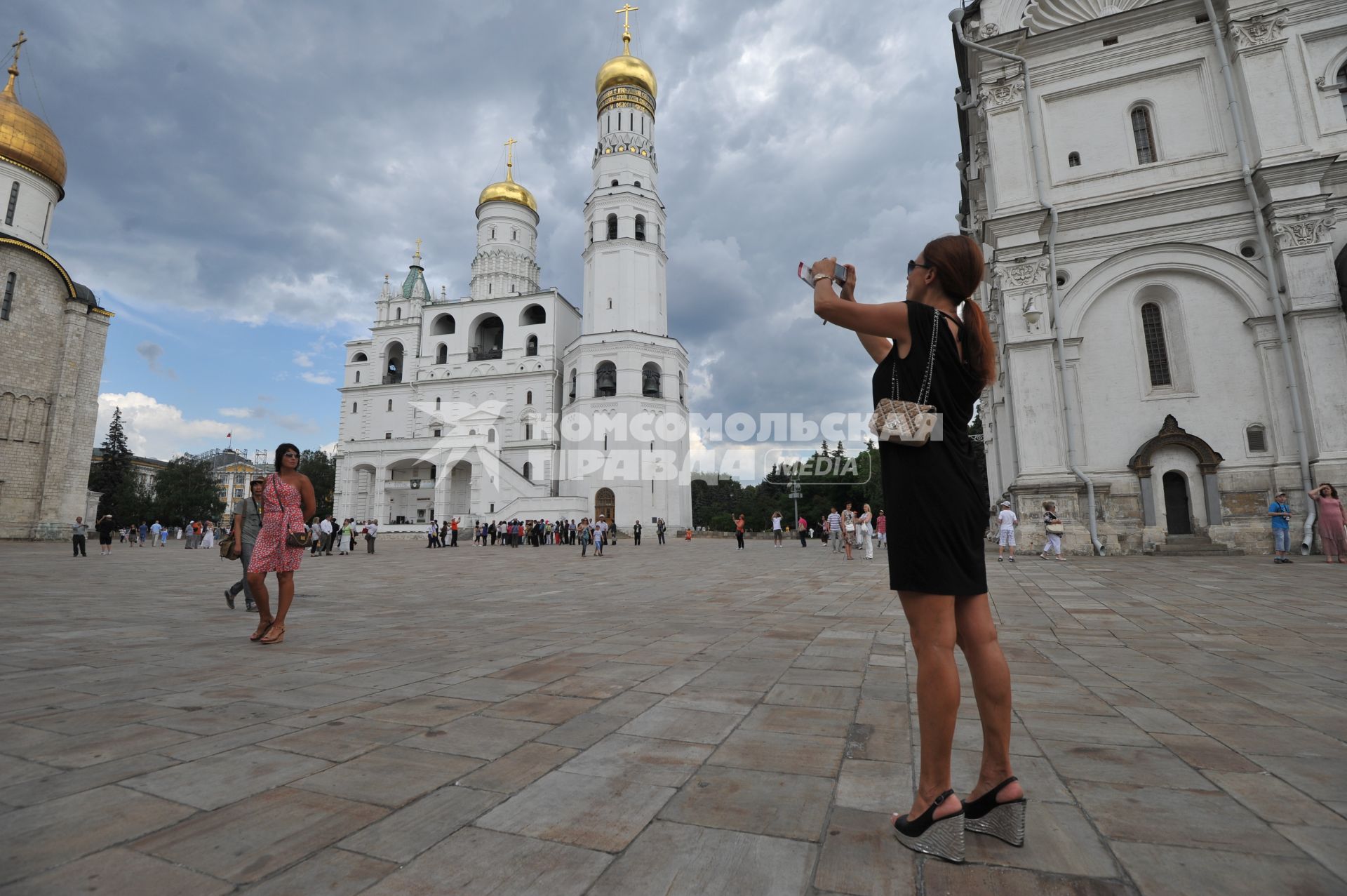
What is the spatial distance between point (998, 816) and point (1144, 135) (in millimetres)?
21621

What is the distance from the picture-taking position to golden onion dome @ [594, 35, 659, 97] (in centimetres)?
4322

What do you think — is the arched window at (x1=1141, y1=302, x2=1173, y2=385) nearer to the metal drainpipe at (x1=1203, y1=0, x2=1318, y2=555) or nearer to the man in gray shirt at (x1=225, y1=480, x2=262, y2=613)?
the metal drainpipe at (x1=1203, y1=0, x2=1318, y2=555)

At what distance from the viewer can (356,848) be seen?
177cm

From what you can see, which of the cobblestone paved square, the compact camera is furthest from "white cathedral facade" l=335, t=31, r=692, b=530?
the compact camera

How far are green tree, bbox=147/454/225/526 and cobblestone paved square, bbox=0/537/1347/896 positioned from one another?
63.6 meters

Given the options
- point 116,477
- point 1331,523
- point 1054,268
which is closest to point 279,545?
point 1331,523

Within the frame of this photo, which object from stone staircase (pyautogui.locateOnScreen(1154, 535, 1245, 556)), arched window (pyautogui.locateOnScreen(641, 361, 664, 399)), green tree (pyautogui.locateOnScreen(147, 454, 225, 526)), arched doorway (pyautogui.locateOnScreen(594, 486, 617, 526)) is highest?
arched window (pyautogui.locateOnScreen(641, 361, 664, 399))

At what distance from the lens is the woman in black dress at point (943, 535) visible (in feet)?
6.02

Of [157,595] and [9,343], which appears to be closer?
[157,595]

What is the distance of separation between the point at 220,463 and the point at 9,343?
110 meters

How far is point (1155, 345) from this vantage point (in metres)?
16.2

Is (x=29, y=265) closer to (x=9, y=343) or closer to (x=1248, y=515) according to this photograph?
(x=9, y=343)

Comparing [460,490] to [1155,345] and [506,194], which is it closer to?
[506,194]

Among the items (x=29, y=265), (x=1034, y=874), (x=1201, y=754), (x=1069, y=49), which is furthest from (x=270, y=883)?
(x=29, y=265)
